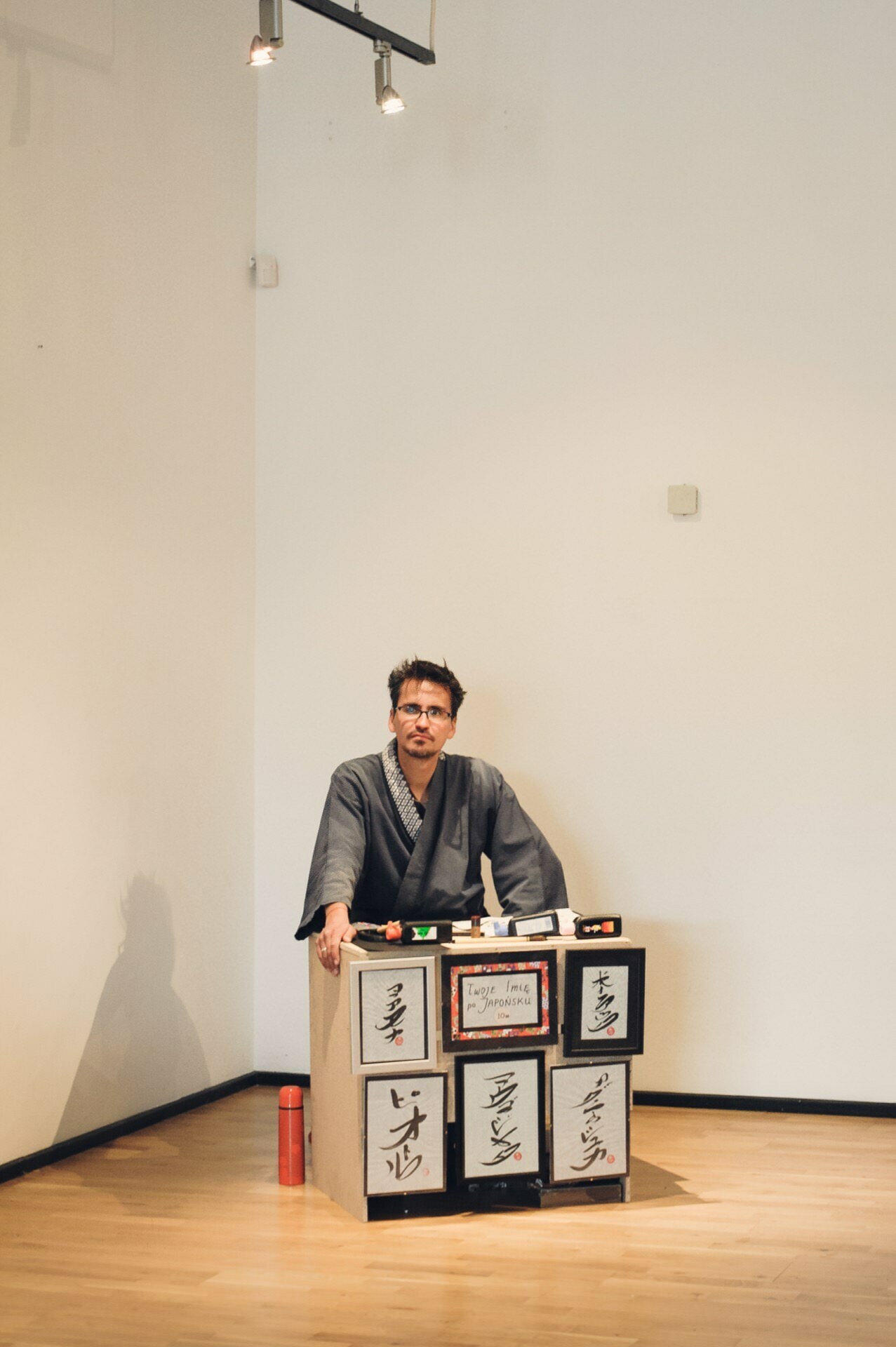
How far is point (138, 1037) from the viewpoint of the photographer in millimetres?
3551

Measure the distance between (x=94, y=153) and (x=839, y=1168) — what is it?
117 inches

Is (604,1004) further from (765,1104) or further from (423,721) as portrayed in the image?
(765,1104)

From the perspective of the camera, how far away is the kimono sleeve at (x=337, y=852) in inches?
122

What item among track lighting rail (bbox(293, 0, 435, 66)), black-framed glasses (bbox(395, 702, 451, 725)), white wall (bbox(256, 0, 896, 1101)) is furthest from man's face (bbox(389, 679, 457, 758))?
track lighting rail (bbox(293, 0, 435, 66))

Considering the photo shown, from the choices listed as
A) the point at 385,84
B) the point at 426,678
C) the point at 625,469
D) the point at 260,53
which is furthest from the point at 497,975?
the point at 385,84

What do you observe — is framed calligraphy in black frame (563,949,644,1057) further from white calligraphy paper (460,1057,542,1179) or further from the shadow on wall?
the shadow on wall

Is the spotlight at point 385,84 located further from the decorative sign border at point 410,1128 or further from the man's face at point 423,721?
the decorative sign border at point 410,1128

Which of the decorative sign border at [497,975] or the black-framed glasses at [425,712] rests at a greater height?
the black-framed glasses at [425,712]

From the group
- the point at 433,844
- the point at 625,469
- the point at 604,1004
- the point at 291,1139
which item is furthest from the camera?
the point at 625,469

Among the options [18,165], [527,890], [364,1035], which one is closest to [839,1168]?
[527,890]

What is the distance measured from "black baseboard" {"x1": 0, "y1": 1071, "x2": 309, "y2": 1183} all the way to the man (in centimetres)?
75

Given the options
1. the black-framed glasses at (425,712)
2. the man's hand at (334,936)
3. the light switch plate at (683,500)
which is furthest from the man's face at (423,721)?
the light switch plate at (683,500)

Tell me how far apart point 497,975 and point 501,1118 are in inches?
11.2

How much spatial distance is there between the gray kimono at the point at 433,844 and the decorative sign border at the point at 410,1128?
0.51 metres
